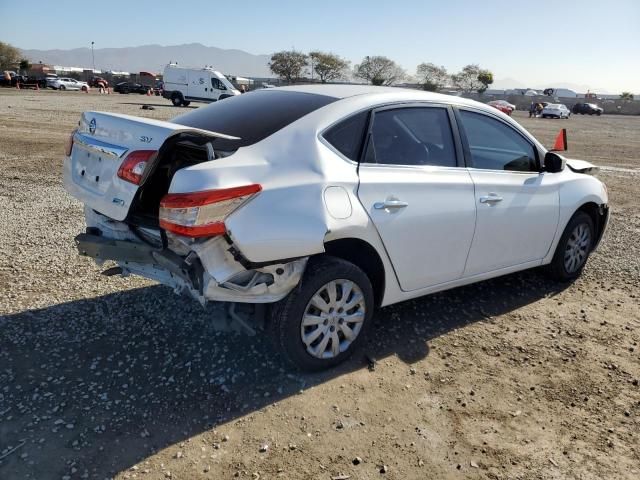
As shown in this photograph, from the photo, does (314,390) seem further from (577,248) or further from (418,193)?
(577,248)

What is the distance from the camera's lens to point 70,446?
269cm

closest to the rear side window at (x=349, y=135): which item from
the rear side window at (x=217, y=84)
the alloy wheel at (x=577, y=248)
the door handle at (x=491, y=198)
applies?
the door handle at (x=491, y=198)

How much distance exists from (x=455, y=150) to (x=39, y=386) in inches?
127

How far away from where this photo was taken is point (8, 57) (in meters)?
76.8

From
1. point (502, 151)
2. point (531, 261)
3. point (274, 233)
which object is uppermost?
point (502, 151)

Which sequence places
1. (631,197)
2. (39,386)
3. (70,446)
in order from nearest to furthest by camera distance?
1. (70,446)
2. (39,386)
3. (631,197)

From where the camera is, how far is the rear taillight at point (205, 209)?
9.12 ft

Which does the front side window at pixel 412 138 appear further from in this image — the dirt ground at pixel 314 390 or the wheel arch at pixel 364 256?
the dirt ground at pixel 314 390

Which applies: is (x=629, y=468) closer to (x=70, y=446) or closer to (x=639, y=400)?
(x=639, y=400)

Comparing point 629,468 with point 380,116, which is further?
point 380,116

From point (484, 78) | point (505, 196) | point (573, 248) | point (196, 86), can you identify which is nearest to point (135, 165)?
point (505, 196)

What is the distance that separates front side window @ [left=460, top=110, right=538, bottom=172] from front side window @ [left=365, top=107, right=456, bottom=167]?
229 mm

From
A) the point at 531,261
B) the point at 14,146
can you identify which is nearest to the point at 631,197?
the point at 531,261

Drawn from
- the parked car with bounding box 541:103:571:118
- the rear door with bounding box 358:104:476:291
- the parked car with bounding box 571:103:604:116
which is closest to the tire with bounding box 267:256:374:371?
the rear door with bounding box 358:104:476:291
